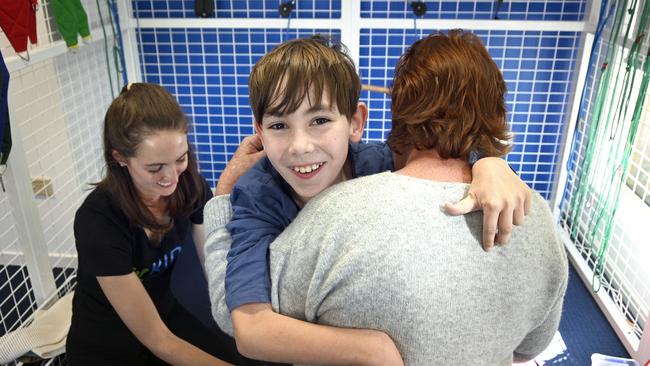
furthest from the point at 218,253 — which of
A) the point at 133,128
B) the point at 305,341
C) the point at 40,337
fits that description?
the point at 40,337

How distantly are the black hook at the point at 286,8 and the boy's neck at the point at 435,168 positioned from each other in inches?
75.4

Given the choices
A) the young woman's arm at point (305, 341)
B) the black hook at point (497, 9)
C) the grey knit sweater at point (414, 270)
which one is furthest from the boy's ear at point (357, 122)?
the black hook at point (497, 9)

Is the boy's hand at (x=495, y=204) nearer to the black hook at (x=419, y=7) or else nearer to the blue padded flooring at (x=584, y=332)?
the blue padded flooring at (x=584, y=332)

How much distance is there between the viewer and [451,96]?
827 millimetres

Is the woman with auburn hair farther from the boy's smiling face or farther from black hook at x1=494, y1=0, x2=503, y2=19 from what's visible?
black hook at x1=494, y1=0, x2=503, y2=19

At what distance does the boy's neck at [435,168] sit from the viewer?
823 millimetres

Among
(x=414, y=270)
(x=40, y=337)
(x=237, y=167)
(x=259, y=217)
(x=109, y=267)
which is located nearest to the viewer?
(x=414, y=270)

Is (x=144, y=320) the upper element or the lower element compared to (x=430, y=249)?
lower

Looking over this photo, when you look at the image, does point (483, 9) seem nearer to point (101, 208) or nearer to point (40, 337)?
point (101, 208)

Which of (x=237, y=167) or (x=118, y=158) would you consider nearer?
(x=237, y=167)

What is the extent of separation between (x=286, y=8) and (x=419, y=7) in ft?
2.16

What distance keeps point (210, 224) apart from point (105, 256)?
0.54 meters

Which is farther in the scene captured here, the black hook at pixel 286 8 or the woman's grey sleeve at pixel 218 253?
the black hook at pixel 286 8

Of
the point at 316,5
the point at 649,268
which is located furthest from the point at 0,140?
the point at 649,268
